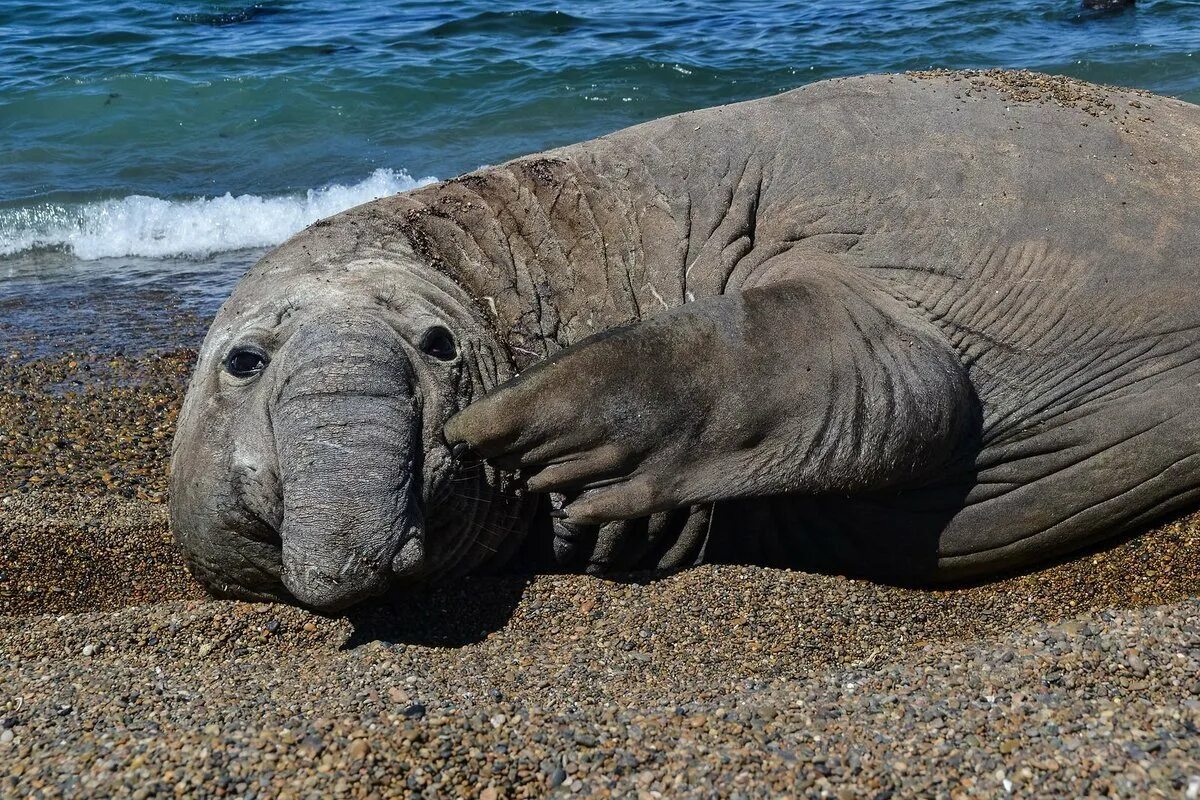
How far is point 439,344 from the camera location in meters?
4.88

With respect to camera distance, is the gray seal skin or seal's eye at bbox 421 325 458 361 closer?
the gray seal skin

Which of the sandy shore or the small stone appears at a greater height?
the small stone

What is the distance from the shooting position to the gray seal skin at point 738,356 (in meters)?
4.38

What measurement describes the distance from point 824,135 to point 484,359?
67.3 inches

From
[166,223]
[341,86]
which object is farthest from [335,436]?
[341,86]

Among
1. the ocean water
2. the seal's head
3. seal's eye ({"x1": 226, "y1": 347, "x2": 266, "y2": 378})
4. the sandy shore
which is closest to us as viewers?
the sandy shore

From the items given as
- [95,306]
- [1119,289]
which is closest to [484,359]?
[1119,289]

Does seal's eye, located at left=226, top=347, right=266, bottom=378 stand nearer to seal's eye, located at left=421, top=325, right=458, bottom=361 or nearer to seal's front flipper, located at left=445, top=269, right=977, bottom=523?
seal's eye, located at left=421, top=325, right=458, bottom=361

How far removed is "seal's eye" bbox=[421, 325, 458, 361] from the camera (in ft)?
15.8

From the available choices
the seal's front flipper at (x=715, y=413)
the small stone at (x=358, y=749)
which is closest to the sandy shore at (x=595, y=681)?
the small stone at (x=358, y=749)

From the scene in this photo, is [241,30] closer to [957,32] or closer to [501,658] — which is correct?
[957,32]

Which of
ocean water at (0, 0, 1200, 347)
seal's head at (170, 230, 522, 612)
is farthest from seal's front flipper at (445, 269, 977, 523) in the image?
ocean water at (0, 0, 1200, 347)

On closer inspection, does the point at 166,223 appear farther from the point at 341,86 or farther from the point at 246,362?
the point at 246,362

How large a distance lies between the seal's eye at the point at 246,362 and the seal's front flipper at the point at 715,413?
83 centimetres
